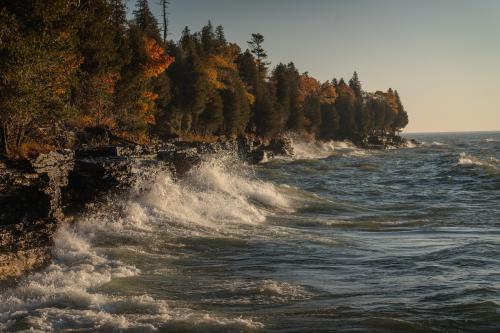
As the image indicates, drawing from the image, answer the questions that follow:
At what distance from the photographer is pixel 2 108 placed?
15.5 m

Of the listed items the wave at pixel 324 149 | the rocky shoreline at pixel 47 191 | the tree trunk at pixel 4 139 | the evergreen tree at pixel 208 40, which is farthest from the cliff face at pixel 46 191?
the wave at pixel 324 149

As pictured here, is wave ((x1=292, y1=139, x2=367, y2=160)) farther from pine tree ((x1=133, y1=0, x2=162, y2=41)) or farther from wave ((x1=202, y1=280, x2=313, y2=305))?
wave ((x1=202, y1=280, x2=313, y2=305))

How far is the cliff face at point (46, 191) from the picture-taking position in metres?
12.7

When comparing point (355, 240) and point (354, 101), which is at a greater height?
point (354, 101)

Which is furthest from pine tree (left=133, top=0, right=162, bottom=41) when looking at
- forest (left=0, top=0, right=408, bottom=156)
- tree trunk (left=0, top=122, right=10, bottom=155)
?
tree trunk (left=0, top=122, right=10, bottom=155)

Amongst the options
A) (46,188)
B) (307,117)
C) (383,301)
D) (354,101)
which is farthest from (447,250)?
(354,101)

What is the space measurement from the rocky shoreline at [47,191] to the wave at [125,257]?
18.6 inches

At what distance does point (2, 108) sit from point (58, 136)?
7.91 metres

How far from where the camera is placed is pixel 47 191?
14.0 metres

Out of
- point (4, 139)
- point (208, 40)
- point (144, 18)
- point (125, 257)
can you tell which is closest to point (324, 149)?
point (208, 40)

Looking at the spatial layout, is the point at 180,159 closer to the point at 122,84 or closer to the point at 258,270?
the point at 122,84

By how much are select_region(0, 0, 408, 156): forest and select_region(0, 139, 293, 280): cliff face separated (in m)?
1.60

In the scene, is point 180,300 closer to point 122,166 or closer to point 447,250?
point 447,250

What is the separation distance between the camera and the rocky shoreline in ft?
41.8
